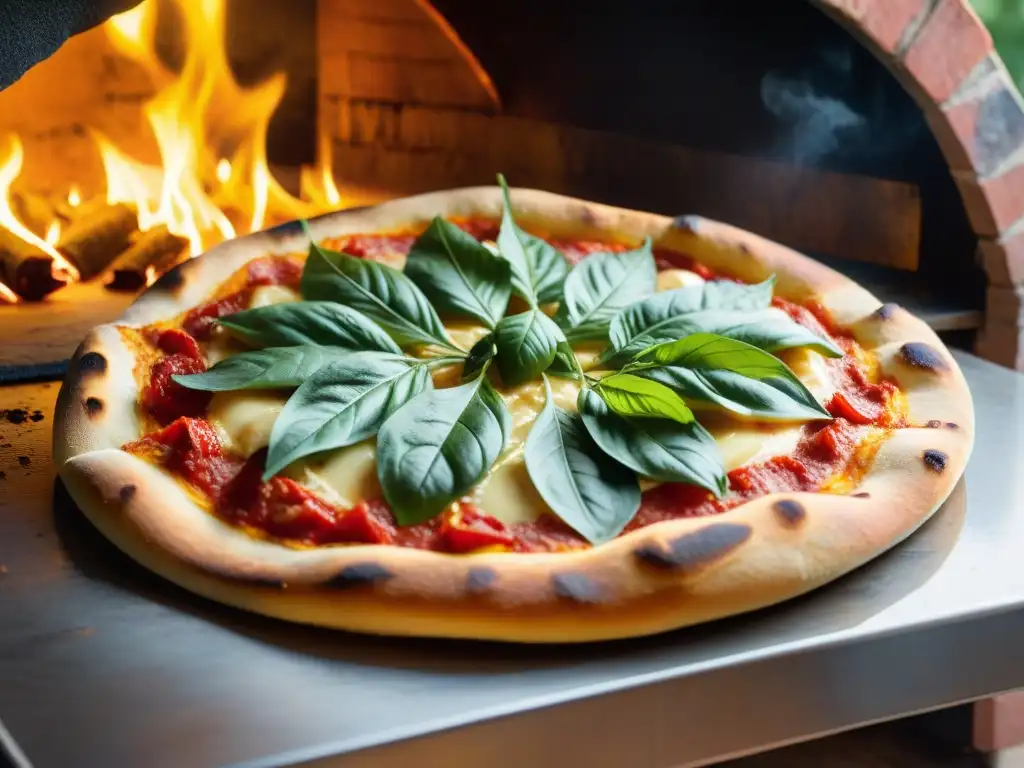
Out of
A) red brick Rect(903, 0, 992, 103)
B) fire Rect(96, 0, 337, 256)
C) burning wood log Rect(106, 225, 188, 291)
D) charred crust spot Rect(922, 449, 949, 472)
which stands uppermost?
red brick Rect(903, 0, 992, 103)

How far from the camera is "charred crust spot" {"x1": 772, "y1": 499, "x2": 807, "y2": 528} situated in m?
1.07

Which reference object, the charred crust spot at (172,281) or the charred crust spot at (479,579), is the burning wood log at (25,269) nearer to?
the charred crust spot at (172,281)

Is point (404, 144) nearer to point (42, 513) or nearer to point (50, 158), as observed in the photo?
point (50, 158)

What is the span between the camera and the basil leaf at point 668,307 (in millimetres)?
1384

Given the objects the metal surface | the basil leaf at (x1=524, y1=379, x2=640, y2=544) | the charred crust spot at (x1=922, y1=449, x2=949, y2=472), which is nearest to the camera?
the metal surface

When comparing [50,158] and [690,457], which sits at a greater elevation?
[690,457]

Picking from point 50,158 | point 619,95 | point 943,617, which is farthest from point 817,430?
point 50,158

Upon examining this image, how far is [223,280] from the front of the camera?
1.60 m

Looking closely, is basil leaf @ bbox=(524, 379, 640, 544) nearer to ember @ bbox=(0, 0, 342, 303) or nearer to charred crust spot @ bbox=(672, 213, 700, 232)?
charred crust spot @ bbox=(672, 213, 700, 232)

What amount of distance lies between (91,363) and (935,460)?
90cm

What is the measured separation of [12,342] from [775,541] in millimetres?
1214

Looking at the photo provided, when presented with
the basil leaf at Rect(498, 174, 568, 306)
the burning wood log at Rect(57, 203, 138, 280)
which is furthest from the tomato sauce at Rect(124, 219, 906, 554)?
the burning wood log at Rect(57, 203, 138, 280)

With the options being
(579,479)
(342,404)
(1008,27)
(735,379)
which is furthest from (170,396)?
(1008,27)

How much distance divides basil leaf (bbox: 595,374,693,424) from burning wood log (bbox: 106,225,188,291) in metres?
1.23
